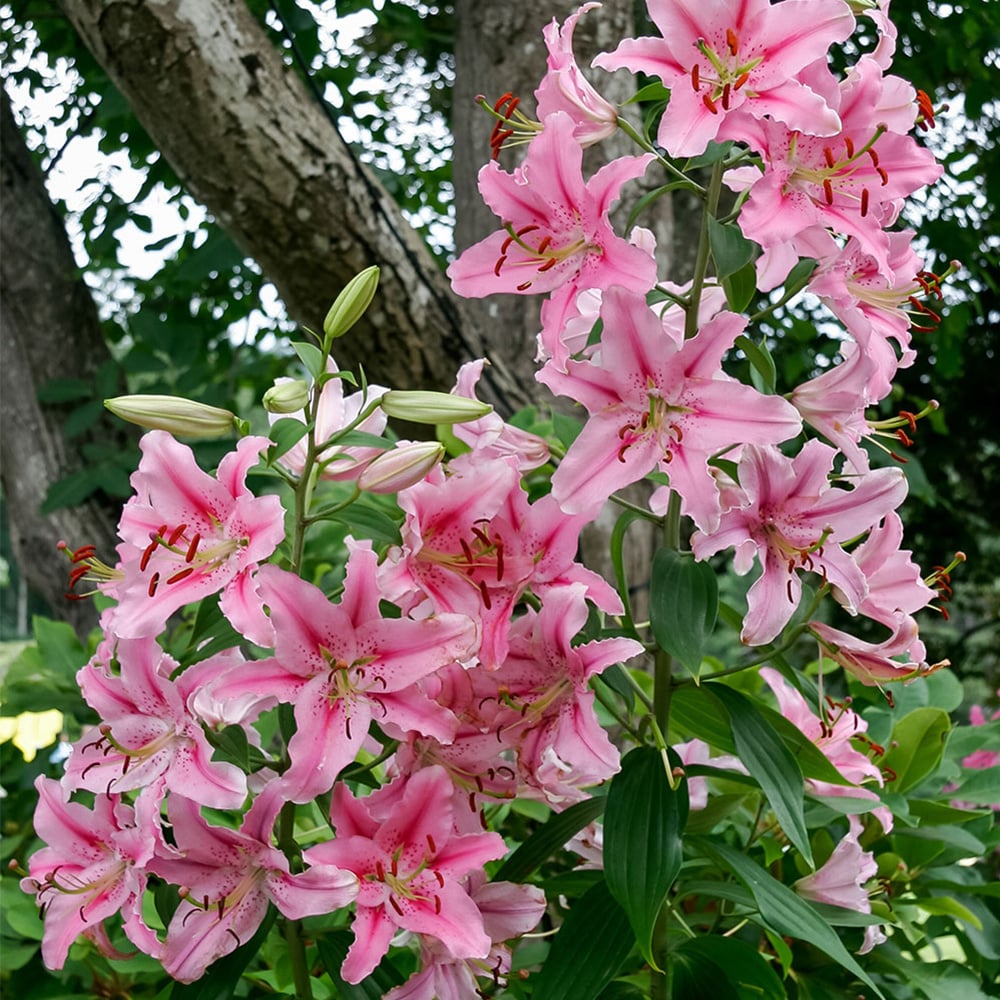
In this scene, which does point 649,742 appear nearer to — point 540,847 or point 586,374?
point 540,847

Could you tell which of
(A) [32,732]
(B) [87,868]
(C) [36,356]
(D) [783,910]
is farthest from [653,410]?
(C) [36,356]

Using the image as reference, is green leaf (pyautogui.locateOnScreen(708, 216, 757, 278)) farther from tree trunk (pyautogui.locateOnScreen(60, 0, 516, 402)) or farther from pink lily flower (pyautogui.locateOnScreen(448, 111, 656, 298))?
tree trunk (pyautogui.locateOnScreen(60, 0, 516, 402))

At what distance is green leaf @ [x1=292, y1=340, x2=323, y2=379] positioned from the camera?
2.13 ft

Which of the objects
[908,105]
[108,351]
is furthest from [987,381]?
[908,105]

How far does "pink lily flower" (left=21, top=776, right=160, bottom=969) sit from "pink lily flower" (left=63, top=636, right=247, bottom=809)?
2 centimetres

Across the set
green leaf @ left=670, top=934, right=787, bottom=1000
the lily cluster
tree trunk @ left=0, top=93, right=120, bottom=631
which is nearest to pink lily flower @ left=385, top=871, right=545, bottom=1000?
the lily cluster

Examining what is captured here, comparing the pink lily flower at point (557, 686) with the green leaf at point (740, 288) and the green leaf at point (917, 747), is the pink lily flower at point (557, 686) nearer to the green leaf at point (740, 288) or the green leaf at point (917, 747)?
the green leaf at point (740, 288)

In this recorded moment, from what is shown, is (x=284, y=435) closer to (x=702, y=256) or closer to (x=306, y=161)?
(x=702, y=256)

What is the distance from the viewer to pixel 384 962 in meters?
0.72

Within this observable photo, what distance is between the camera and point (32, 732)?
1.51 m

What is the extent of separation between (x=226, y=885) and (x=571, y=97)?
498 millimetres

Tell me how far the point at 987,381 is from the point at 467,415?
329 centimetres

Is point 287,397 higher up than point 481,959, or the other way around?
point 287,397

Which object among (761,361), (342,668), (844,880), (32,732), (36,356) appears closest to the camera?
(342,668)
